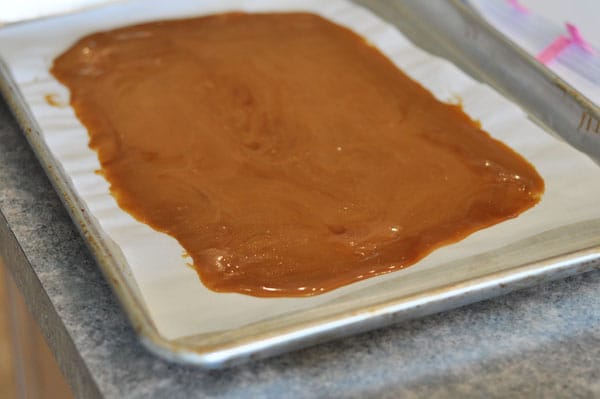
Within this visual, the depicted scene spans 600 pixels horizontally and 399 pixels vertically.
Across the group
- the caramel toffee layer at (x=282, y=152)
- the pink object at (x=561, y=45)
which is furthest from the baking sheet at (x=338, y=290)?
the pink object at (x=561, y=45)

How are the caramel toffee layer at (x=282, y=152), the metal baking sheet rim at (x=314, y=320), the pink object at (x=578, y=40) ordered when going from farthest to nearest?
the pink object at (x=578, y=40), the caramel toffee layer at (x=282, y=152), the metal baking sheet rim at (x=314, y=320)

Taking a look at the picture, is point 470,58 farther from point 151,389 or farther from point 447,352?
point 151,389

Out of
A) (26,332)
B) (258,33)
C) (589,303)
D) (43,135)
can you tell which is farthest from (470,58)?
(26,332)

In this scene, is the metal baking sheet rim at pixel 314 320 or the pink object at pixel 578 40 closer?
the metal baking sheet rim at pixel 314 320

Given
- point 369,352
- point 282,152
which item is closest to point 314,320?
point 369,352

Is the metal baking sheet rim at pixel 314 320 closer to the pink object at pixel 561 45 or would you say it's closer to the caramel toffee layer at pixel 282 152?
the caramel toffee layer at pixel 282 152

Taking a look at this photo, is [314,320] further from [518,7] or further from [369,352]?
[518,7]

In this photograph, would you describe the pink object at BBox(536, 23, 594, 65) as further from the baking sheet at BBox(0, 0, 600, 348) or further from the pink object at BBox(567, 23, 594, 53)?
the baking sheet at BBox(0, 0, 600, 348)
